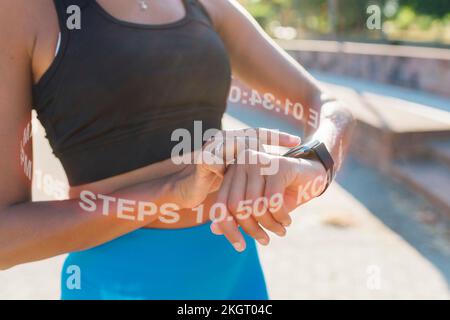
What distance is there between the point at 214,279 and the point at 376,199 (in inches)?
129

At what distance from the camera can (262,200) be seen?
0.83m

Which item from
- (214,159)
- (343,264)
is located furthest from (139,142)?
(343,264)

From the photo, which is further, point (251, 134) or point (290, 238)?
point (290, 238)

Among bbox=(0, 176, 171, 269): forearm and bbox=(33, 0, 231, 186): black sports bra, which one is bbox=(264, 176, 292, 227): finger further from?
bbox=(33, 0, 231, 186): black sports bra

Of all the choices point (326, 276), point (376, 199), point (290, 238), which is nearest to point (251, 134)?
point (326, 276)

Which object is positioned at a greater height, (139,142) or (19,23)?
(19,23)

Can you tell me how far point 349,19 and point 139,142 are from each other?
25.3 m

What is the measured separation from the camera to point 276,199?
843 mm

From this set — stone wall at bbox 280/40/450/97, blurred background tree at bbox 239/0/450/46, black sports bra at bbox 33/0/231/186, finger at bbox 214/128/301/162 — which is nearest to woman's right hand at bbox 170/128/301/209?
finger at bbox 214/128/301/162

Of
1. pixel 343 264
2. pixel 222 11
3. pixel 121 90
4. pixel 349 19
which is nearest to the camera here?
pixel 121 90

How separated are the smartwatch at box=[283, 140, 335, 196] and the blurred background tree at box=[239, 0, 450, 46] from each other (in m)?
→ 18.5

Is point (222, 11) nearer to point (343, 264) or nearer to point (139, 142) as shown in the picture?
point (139, 142)
